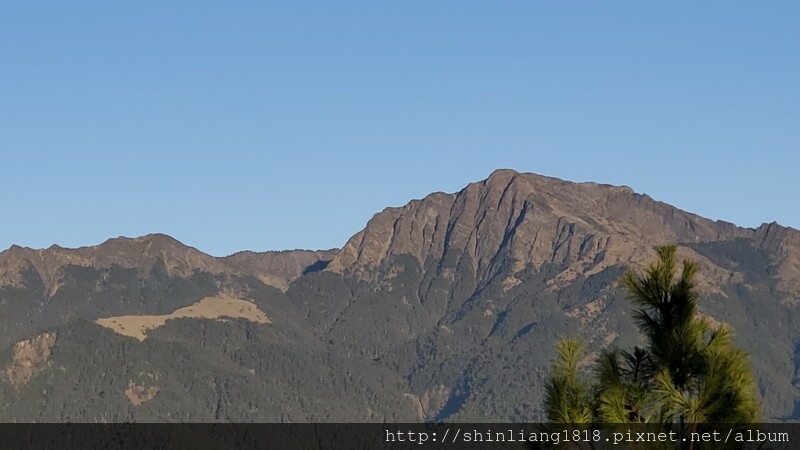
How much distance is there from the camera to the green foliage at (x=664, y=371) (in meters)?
22.9

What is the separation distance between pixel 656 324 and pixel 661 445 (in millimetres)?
2341

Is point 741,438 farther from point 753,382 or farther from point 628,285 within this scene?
point 628,285

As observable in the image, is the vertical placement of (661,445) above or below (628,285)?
below

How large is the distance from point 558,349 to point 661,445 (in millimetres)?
2847

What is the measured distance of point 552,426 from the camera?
2416 cm

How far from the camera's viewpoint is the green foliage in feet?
75.3

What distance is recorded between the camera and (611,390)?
2391cm

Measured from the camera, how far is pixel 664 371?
23453mm

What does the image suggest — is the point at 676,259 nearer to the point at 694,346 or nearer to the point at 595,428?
the point at 694,346

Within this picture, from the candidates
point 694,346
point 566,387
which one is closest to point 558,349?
point 566,387

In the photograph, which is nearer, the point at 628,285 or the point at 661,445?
the point at 661,445

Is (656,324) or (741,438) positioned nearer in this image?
(741,438)

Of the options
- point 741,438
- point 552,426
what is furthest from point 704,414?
point 552,426

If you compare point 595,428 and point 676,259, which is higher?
point 676,259
